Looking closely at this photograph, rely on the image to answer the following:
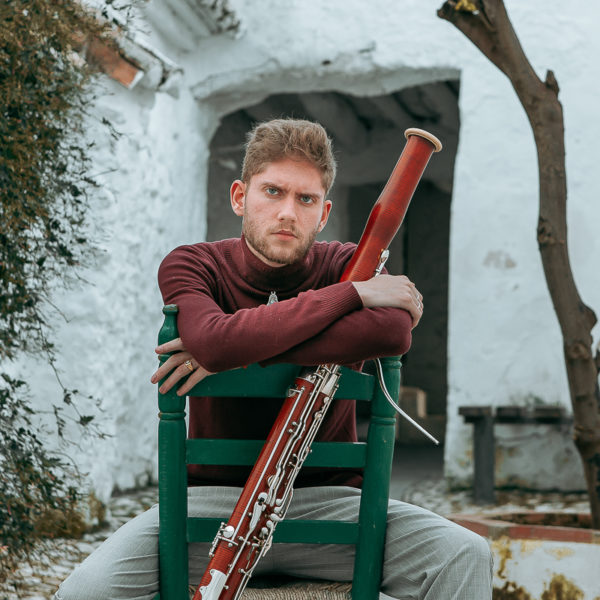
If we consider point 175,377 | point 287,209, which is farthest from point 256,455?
point 287,209

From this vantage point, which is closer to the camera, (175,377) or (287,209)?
(175,377)

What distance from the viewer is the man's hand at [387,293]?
1.56 meters

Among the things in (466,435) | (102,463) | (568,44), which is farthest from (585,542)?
(568,44)

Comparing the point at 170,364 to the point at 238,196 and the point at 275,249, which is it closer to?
the point at 275,249

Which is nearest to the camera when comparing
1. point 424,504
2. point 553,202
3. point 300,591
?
point 300,591

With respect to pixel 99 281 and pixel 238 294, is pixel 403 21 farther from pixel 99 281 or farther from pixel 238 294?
pixel 238 294

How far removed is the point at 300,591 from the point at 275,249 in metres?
0.67

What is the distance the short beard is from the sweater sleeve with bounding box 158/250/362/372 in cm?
25

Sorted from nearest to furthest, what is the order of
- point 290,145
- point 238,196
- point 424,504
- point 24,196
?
1. point 290,145
2. point 238,196
3. point 24,196
4. point 424,504

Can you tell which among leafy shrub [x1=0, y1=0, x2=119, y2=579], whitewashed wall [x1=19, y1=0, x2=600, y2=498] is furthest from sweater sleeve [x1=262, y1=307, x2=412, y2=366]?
whitewashed wall [x1=19, y1=0, x2=600, y2=498]

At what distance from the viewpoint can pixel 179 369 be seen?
154 cm

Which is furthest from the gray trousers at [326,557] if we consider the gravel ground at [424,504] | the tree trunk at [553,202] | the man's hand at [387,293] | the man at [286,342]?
the gravel ground at [424,504]

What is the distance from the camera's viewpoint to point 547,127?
10.1 feet

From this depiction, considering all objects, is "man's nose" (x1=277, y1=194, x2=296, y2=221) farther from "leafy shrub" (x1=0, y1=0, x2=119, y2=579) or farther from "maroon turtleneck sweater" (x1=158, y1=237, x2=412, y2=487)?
"leafy shrub" (x1=0, y1=0, x2=119, y2=579)
